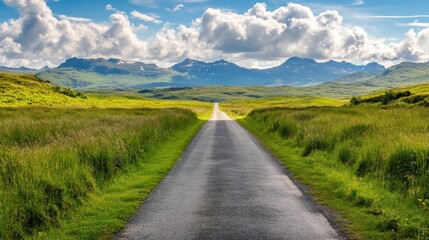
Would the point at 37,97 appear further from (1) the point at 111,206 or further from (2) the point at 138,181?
(1) the point at 111,206

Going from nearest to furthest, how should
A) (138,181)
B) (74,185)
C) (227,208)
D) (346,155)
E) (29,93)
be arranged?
(227,208) → (74,185) → (138,181) → (346,155) → (29,93)

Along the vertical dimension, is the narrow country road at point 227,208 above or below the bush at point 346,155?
below

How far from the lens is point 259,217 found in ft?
32.7

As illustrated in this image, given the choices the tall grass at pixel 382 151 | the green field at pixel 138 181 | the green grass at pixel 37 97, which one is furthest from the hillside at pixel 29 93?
the tall grass at pixel 382 151

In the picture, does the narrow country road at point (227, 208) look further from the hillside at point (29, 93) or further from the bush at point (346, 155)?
the hillside at point (29, 93)

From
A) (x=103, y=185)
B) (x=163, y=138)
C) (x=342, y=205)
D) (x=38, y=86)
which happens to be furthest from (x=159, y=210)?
(x=38, y=86)

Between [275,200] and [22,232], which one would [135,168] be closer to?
[275,200]

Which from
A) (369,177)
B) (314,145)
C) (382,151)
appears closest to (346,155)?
(382,151)

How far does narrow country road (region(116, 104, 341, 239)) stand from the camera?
8.81 metres

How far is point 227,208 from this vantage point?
35.6 feet

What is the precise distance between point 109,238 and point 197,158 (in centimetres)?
1248

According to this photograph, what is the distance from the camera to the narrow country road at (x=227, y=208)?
8.81 m

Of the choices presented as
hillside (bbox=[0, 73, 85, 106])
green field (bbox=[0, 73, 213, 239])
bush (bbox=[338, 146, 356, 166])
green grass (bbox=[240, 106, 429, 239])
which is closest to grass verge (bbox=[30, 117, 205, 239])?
green field (bbox=[0, 73, 213, 239])

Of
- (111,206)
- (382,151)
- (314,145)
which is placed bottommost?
(111,206)
